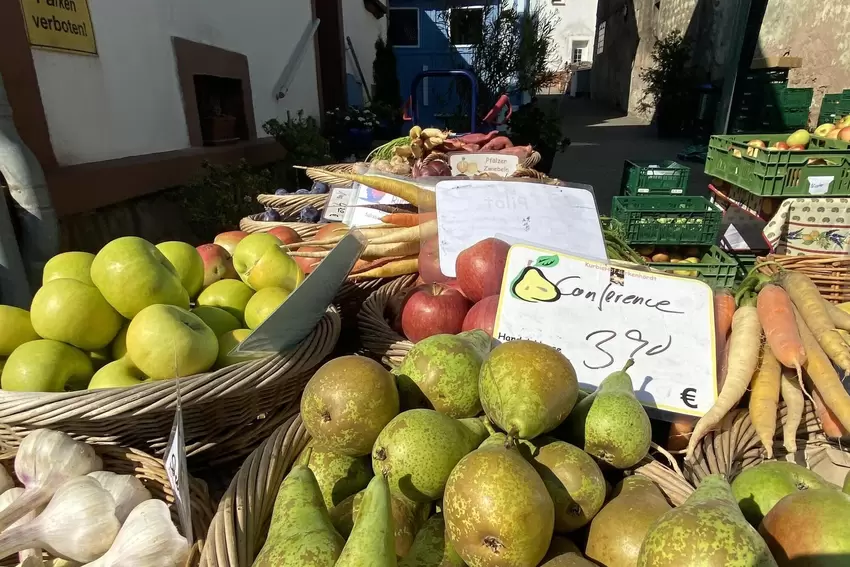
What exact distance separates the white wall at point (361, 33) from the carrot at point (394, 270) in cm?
873

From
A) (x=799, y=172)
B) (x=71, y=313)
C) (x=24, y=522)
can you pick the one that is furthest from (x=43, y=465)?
(x=799, y=172)

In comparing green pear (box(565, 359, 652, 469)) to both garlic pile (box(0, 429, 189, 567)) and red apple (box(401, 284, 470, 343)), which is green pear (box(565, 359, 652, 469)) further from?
garlic pile (box(0, 429, 189, 567))

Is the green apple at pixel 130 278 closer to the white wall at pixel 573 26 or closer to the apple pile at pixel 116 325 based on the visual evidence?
the apple pile at pixel 116 325

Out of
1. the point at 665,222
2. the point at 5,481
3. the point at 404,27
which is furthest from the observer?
the point at 404,27

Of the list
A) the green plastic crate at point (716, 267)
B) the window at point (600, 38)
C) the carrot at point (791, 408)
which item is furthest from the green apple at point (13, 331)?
the window at point (600, 38)

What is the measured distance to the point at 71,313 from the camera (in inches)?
51.5

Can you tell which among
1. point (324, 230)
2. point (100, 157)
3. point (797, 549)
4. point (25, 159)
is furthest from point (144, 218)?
point (797, 549)

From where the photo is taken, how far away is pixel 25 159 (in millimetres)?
2379

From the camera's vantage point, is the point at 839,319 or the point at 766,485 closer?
the point at 766,485

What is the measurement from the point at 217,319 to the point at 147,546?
0.69 metres

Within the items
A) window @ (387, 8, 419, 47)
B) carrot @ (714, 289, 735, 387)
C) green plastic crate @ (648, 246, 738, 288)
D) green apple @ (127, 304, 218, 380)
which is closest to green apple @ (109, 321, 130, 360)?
green apple @ (127, 304, 218, 380)

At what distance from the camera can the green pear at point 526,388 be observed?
2.95 ft

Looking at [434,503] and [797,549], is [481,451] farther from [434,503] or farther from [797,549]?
[797,549]

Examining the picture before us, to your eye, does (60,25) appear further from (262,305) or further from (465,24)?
(465,24)
